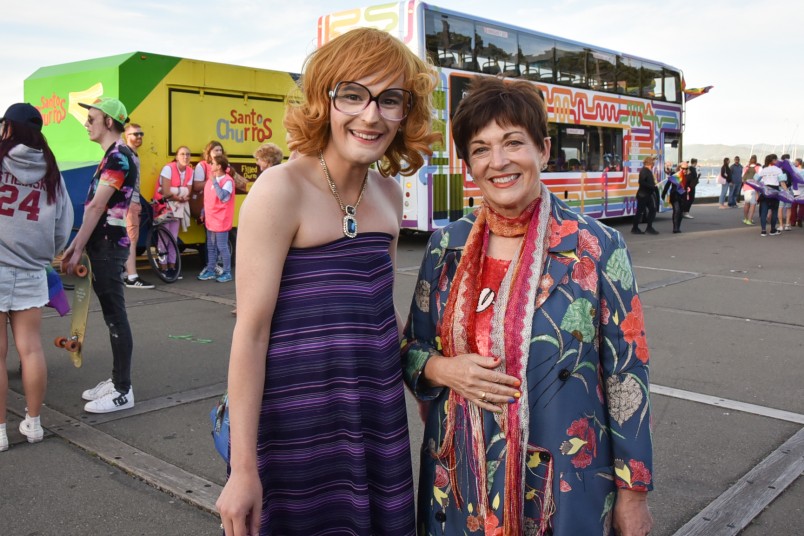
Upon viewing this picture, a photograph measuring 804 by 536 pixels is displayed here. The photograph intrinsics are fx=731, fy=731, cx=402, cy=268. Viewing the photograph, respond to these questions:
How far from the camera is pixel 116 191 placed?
4.68 metres

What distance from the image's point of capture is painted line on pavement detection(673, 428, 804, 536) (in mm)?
3252

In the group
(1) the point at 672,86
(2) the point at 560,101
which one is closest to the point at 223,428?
(2) the point at 560,101

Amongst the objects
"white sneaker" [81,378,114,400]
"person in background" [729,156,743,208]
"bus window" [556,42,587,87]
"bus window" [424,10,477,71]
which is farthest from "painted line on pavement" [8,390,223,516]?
"person in background" [729,156,743,208]

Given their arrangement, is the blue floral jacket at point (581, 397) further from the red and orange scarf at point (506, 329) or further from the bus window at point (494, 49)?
the bus window at point (494, 49)

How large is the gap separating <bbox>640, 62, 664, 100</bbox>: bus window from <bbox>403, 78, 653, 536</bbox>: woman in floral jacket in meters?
19.3

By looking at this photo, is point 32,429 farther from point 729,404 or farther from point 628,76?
point 628,76

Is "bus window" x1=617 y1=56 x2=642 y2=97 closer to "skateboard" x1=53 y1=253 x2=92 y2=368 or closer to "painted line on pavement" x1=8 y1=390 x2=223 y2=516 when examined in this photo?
"skateboard" x1=53 y1=253 x2=92 y2=368

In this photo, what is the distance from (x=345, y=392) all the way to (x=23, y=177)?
3115 mm

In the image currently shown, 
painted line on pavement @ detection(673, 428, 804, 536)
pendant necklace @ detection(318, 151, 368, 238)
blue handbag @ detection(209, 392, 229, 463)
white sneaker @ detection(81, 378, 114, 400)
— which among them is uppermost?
pendant necklace @ detection(318, 151, 368, 238)

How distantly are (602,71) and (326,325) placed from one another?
17.5 meters

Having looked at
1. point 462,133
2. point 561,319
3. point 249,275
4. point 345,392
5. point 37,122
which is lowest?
point 345,392

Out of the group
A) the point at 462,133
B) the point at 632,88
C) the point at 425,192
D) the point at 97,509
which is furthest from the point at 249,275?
the point at 632,88

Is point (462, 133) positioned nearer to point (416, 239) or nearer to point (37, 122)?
point (37, 122)

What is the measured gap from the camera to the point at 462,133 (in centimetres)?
196
